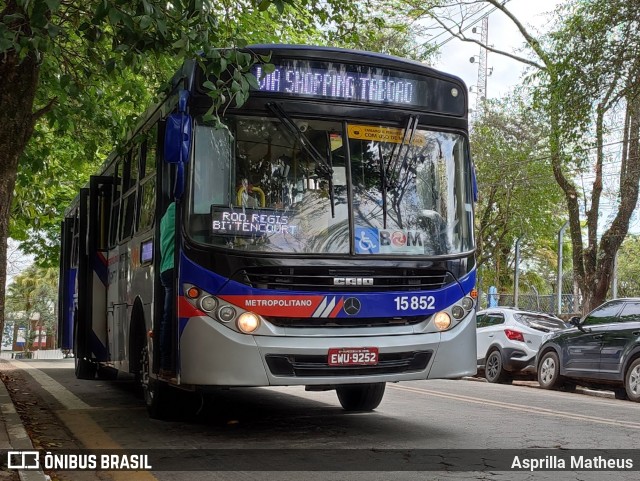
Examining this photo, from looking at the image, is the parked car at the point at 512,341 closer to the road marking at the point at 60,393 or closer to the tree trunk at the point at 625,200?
the tree trunk at the point at 625,200

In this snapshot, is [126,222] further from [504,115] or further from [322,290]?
[504,115]

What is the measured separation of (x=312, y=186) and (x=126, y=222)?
353cm

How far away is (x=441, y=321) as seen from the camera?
8281mm

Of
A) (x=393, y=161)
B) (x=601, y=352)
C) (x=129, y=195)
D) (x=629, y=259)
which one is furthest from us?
(x=629, y=259)

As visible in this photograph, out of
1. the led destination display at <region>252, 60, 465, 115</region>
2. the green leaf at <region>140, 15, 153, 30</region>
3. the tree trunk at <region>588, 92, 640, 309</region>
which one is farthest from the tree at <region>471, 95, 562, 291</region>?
the green leaf at <region>140, 15, 153, 30</region>

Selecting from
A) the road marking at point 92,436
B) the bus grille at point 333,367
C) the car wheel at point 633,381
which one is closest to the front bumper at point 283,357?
the bus grille at point 333,367

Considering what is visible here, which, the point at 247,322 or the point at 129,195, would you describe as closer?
the point at 247,322

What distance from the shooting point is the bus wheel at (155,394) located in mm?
9078

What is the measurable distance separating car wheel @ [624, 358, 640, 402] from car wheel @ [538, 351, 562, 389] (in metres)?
2.27

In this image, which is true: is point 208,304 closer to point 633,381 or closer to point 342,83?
point 342,83

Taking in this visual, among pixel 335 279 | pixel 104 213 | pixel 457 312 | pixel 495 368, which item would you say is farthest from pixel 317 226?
pixel 495 368

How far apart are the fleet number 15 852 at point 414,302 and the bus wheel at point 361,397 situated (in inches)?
85.0

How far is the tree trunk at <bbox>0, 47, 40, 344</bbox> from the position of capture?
830 cm

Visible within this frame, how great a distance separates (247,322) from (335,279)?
86 cm
